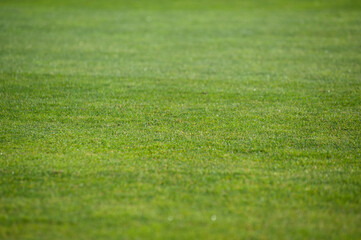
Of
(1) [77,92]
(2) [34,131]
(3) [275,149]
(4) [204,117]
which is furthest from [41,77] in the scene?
(3) [275,149]

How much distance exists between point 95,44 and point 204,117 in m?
8.47

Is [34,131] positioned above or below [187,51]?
below

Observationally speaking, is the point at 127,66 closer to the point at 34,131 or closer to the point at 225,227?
the point at 34,131

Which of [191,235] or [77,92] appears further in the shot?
[77,92]

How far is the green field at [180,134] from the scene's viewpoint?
554 centimetres

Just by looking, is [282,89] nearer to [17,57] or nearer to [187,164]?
[187,164]

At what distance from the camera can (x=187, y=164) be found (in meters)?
7.07

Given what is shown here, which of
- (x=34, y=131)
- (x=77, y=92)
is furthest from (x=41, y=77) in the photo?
(x=34, y=131)

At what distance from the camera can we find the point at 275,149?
7676 millimetres

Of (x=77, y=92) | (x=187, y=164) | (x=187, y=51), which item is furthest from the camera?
(x=187, y=51)

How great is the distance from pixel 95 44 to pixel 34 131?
27.4 feet

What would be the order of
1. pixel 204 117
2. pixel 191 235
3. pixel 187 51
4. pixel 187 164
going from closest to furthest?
pixel 191 235, pixel 187 164, pixel 204 117, pixel 187 51

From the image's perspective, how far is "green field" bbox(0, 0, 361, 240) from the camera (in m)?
5.54

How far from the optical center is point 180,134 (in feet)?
27.4
